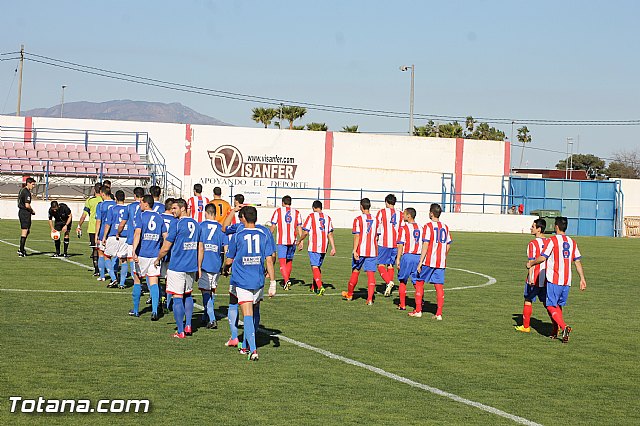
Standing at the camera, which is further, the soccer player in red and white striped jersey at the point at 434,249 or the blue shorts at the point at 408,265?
the blue shorts at the point at 408,265

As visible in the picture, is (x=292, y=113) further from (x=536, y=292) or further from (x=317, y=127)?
(x=536, y=292)

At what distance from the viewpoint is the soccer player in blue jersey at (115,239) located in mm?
18094

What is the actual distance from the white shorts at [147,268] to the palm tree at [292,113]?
7398 cm

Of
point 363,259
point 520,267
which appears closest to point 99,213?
point 363,259

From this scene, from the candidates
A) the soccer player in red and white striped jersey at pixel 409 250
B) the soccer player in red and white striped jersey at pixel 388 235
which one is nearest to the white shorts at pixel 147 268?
the soccer player in red and white striped jersey at pixel 409 250

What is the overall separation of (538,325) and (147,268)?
277 inches

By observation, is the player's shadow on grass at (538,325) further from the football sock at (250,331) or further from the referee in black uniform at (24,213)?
the referee in black uniform at (24,213)

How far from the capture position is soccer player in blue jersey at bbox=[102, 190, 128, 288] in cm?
1809

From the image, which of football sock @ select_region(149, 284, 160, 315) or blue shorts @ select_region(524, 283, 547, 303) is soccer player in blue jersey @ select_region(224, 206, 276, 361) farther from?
blue shorts @ select_region(524, 283, 547, 303)

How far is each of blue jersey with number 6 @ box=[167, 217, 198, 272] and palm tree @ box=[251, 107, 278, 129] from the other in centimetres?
7478

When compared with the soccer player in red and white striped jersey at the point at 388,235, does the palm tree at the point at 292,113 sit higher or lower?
higher

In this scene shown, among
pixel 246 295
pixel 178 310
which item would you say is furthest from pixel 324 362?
pixel 178 310

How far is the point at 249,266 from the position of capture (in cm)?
1176

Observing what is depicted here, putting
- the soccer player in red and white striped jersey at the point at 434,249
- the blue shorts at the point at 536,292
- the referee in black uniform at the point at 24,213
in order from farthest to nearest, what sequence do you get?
the referee in black uniform at the point at 24,213 < the soccer player in red and white striped jersey at the point at 434,249 < the blue shorts at the point at 536,292
